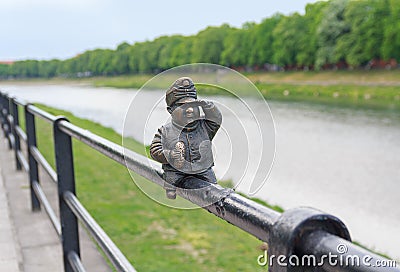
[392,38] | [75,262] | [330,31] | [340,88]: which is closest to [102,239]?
[75,262]

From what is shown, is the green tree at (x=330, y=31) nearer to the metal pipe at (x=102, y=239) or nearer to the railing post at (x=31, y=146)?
the railing post at (x=31, y=146)

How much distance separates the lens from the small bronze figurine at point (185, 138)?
108 cm

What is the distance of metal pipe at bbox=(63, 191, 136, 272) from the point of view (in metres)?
1.50

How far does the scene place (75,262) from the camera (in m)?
2.19

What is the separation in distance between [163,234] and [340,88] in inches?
1163

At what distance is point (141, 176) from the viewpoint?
1.32m

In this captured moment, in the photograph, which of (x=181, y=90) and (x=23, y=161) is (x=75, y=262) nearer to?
(x=181, y=90)

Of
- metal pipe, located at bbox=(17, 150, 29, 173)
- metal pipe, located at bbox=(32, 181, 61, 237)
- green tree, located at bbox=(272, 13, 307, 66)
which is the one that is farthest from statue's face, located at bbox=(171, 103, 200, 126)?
green tree, located at bbox=(272, 13, 307, 66)

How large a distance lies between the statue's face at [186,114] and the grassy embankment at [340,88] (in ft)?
73.1

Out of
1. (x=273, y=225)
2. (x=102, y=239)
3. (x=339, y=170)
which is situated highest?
(x=273, y=225)

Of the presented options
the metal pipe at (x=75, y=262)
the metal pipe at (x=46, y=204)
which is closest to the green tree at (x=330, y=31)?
the metal pipe at (x=46, y=204)

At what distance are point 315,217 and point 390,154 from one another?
35.2 feet

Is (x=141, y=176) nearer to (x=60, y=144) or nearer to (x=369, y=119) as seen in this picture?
(x=60, y=144)

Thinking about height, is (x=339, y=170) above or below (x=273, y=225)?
below
